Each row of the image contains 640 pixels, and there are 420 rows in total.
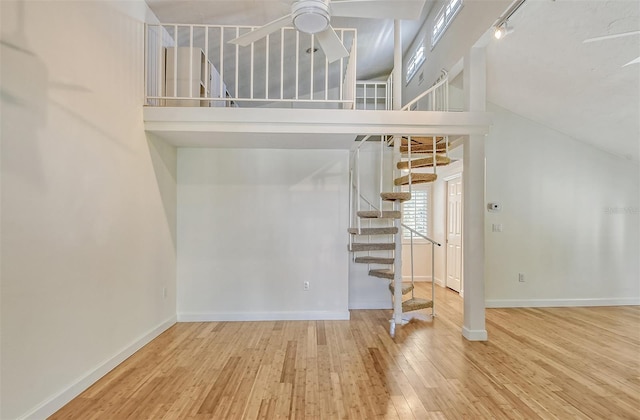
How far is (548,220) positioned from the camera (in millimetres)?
4734

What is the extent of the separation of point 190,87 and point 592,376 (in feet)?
15.3

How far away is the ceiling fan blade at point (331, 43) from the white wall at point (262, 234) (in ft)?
5.91

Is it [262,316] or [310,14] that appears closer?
[310,14]

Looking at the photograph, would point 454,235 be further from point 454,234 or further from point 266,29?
point 266,29

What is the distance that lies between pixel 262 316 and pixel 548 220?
4386 millimetres

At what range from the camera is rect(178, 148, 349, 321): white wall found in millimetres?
4090

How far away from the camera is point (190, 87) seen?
11.4ft

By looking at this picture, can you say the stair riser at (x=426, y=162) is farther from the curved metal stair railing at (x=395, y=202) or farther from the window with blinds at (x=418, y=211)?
the window with blinds at (x=418, y=211)

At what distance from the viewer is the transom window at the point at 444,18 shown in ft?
14.6

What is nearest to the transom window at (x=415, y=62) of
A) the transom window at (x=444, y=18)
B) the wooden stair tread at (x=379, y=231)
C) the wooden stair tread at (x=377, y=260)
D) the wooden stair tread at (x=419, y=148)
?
the transom window at (x=444, y=18)

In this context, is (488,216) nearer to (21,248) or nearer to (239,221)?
(239,221)

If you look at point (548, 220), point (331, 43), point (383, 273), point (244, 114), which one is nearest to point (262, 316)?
point (383, 273)

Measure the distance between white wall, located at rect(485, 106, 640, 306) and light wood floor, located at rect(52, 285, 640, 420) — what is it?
2.74 ft

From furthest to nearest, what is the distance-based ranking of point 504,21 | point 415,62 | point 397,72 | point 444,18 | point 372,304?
point 415,62, point 444,18, point 372,304, point 397,72, point 504,21
